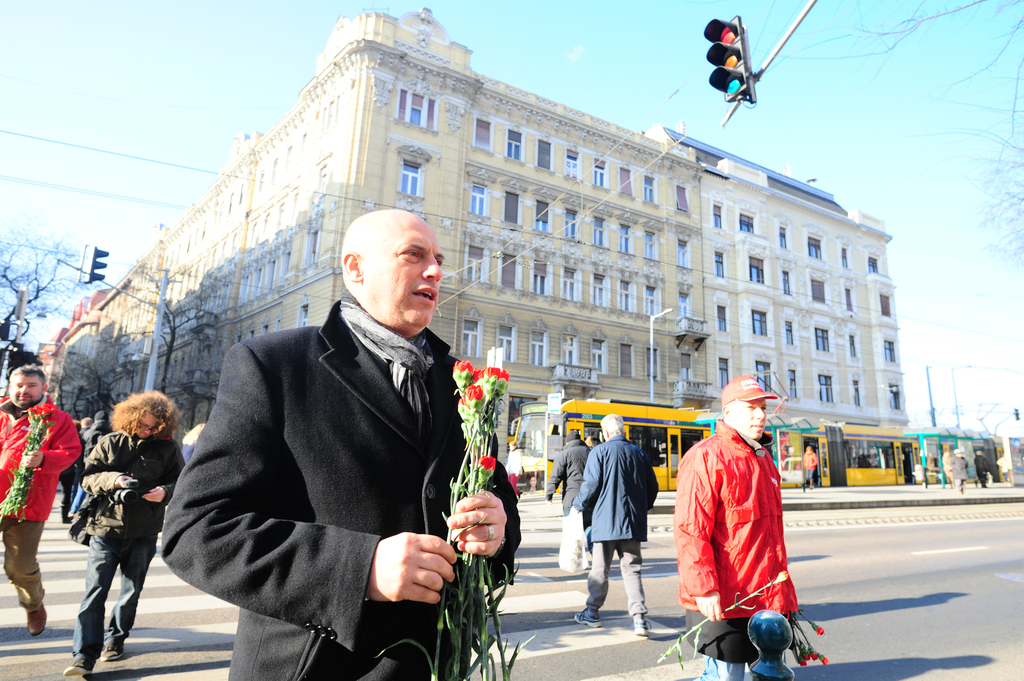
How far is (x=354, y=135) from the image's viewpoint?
2588cm

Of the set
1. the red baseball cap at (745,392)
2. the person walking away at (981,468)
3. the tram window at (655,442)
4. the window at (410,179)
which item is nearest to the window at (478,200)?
the window at (410,179)

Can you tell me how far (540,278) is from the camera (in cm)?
2986

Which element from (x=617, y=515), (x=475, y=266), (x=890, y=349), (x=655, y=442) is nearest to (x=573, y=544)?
(x=617, y=515)

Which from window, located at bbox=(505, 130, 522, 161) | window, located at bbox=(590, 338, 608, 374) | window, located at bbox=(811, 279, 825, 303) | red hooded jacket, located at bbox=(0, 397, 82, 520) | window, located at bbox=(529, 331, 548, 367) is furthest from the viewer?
window, located at bbox=(811, 279, 825, 303)

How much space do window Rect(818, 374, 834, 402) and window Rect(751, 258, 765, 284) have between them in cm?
764

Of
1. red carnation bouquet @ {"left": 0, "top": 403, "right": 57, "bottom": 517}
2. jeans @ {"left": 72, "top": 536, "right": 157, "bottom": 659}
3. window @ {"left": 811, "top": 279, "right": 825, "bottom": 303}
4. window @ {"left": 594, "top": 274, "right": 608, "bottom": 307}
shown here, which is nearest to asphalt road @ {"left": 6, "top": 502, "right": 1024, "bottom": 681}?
jeans @ {"left": 72, "top": 536, "right": 157, "bottom": 659}

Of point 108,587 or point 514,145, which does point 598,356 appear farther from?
point 108,587

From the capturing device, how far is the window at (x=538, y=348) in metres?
28.9

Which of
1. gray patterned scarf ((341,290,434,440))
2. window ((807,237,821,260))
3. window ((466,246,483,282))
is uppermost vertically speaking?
window ((807,237,821,260))

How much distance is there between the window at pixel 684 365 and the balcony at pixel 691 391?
0.92 meters

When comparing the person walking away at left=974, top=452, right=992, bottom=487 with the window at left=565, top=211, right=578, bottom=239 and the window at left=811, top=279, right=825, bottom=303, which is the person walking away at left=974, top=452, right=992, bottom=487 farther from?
the window at left=565, top=211, right=578, bottom=239

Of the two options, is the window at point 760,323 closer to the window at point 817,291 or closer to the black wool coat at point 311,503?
the window at point 817,291

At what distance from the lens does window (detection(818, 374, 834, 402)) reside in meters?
38.7

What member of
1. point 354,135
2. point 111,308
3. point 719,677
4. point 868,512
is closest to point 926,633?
point 719,677
